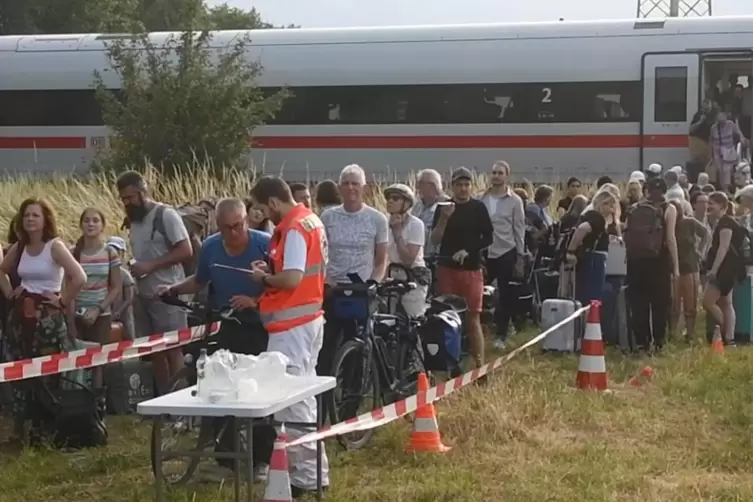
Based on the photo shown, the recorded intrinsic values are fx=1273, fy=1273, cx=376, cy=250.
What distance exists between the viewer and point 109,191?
15570 mm

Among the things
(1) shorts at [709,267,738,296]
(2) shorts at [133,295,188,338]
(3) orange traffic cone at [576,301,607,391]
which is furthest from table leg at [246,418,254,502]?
(1) shorts at [709,267,738,296]

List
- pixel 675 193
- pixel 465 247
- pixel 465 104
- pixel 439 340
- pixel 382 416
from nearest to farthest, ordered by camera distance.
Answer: pixel 382 416, pixel 439 340, pixel 465 247, pixel 675 193, pixel 465 104

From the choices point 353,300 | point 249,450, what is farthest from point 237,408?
point 353,300

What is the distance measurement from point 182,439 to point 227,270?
1.03 metres

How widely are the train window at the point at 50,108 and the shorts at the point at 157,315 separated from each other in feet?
49.9

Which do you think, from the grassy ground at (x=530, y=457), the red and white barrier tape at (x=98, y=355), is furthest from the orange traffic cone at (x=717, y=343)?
the red and white barrier tape at (x=98, y=355)

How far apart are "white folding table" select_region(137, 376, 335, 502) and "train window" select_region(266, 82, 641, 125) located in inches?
614

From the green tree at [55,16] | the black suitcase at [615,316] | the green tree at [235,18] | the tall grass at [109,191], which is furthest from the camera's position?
the green tree at [235,18]

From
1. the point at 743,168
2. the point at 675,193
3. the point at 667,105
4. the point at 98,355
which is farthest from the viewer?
the point at 667,105

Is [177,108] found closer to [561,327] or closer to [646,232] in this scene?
[561,327]

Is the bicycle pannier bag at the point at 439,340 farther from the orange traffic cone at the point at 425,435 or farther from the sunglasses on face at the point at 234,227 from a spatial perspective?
the sunglasses on face at the point at 234,227

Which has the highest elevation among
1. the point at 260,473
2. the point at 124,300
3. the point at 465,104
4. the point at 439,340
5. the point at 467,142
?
the point at 465,104

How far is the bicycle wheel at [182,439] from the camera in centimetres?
678

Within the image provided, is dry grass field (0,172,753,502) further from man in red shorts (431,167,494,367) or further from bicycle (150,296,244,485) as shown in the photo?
man in red shorts (431,167,494,367)
